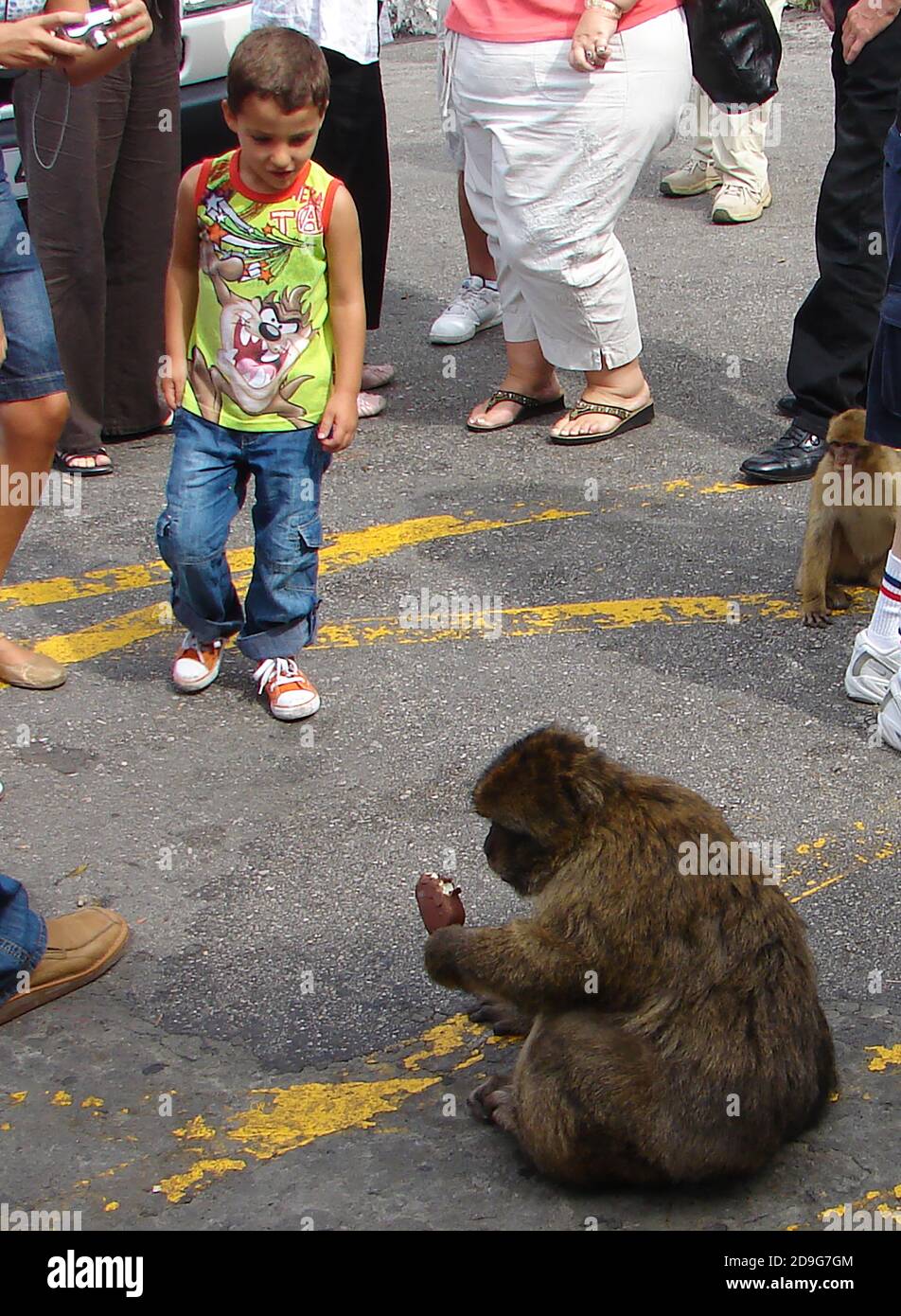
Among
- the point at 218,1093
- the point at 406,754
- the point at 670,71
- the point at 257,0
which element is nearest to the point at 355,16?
the point at 257,0

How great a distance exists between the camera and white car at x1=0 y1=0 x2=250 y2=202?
7.94 m

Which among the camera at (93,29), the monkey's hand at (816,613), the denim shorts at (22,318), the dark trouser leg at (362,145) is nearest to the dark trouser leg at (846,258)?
the monkey's hand at (816,613)

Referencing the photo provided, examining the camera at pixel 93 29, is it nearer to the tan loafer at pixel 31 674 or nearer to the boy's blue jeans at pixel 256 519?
the boy's blue jeans at pixel 256 519

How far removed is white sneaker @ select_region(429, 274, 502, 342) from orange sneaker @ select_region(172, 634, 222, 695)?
3254 mm

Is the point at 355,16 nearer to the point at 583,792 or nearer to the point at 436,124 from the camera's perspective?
the point at 583,792

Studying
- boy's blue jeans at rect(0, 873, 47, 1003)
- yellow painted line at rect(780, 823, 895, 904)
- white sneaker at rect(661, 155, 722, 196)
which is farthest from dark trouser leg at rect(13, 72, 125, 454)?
white sneaker at rect(661, 155, 722, 196)

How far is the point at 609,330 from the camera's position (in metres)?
6.40

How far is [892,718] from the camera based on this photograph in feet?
14.6

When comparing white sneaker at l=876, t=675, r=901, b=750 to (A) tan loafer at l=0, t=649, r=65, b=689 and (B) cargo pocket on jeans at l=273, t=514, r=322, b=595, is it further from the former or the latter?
(A) tan loafer at l=0, t=649, r=65, b=689

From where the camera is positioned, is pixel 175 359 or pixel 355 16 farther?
pixel 355 16

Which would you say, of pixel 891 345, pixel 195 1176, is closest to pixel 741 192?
pixel 891 345

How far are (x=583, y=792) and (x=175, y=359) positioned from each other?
7.09ft

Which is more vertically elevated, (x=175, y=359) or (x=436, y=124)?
(x=175, y=359)
